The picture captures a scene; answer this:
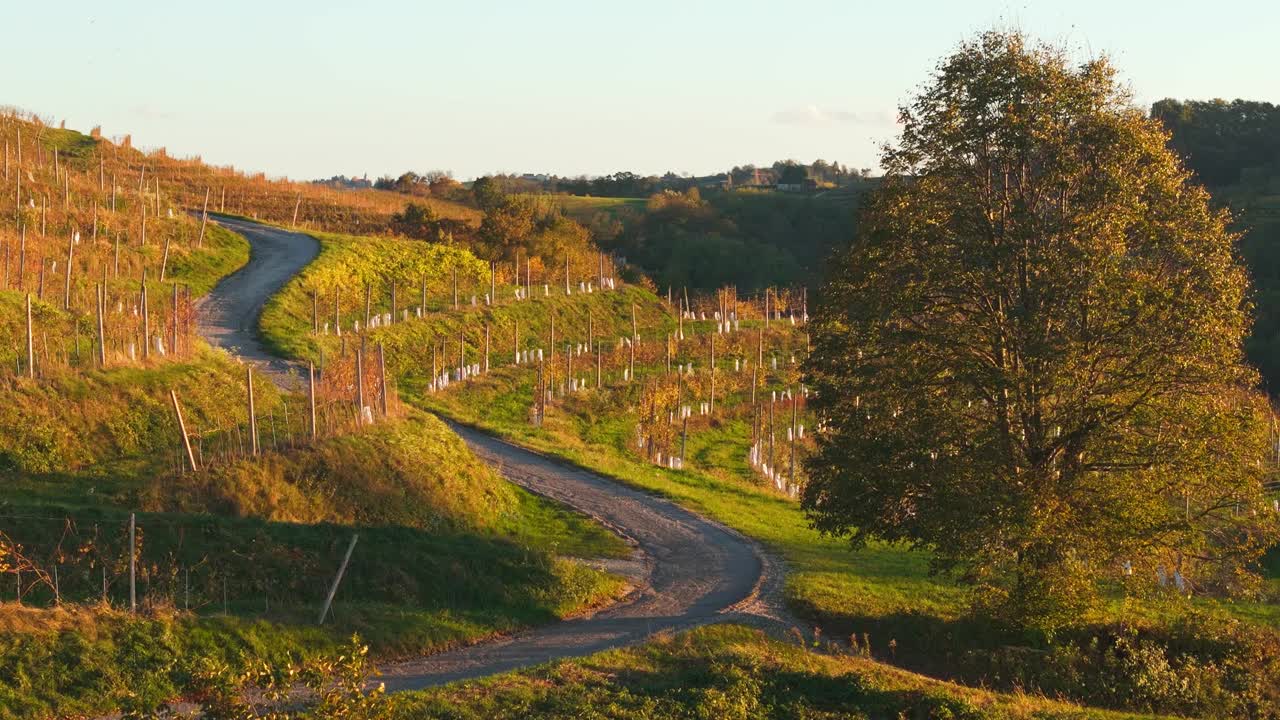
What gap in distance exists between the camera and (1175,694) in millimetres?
23750

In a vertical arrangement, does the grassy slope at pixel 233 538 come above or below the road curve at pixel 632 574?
above

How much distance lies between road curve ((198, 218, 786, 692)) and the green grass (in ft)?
4.69

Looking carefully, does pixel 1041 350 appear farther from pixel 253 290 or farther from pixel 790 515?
pixel 253 290

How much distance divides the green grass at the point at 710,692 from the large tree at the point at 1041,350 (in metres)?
4.48

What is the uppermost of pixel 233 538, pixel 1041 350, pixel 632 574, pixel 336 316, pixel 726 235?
pixel 726 235

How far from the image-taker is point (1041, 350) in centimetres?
2462

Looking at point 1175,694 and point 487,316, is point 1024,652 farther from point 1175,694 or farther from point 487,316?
point 487,316

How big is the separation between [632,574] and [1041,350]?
1152cm

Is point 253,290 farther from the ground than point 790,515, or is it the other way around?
point 253,290

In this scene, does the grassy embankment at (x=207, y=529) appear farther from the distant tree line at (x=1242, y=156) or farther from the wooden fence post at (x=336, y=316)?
the distant tree line at (x=1242, y=156)

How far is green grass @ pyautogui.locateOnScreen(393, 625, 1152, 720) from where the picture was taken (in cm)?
1916

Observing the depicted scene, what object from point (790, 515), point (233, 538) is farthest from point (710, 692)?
point (790, 515)

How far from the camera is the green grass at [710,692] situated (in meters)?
19.2

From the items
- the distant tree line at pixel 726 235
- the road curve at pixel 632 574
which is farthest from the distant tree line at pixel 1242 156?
the road curve at pixel 632 574
